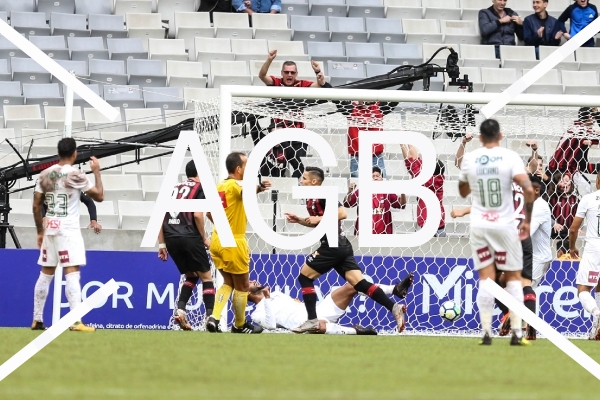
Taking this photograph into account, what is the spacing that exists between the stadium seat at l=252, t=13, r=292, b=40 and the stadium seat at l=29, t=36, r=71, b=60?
3302 millimetres

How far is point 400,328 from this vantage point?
12.2 meters

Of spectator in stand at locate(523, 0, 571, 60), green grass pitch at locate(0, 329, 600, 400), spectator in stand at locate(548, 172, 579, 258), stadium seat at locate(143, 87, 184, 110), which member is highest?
spectator in stand at locate(523, 0, 571, 60)

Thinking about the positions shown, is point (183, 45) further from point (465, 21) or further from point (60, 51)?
point (465, 21)

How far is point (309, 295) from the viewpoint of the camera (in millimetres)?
12422

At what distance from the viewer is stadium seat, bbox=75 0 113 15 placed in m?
20.1

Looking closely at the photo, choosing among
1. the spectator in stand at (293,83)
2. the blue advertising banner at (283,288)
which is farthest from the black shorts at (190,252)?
the spectator in stand at (293,83)

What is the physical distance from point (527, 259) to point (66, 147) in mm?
4737

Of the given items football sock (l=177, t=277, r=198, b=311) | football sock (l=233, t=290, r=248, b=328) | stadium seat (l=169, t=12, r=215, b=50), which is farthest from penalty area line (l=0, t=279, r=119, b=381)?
stadium seat (l=169, t=12, r=215, b=50)

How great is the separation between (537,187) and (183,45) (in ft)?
29.7

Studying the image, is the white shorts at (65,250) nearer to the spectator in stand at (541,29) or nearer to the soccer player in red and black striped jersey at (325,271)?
the soccer player in red and black striped jersey at (325,271)

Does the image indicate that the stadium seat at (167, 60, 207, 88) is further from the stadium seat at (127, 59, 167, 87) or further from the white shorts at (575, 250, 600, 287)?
the white shorts at (575, 250, 600, 287)

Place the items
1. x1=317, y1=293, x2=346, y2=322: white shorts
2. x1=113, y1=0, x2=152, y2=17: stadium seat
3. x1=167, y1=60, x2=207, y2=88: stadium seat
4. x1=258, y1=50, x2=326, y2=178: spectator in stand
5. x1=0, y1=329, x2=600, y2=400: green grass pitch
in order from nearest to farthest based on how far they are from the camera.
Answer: x1=0, y1=329, x2=600, y2=400: green grass pitch → x1=317, y1=293, x2=346, y2=322: white shorts → x1=258, y1=50, x2=326, y2=178: spectator in stand → x1=167, y1=60, x2=207, y2=88: stadium seat → x1=113, y1=0, x2=152, y2=17: stadium seat

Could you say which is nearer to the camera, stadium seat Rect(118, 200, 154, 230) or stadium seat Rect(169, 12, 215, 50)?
stadium seat Rect(118, 200, 154, 230)

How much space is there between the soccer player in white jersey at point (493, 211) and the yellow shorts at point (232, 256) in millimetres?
2720
